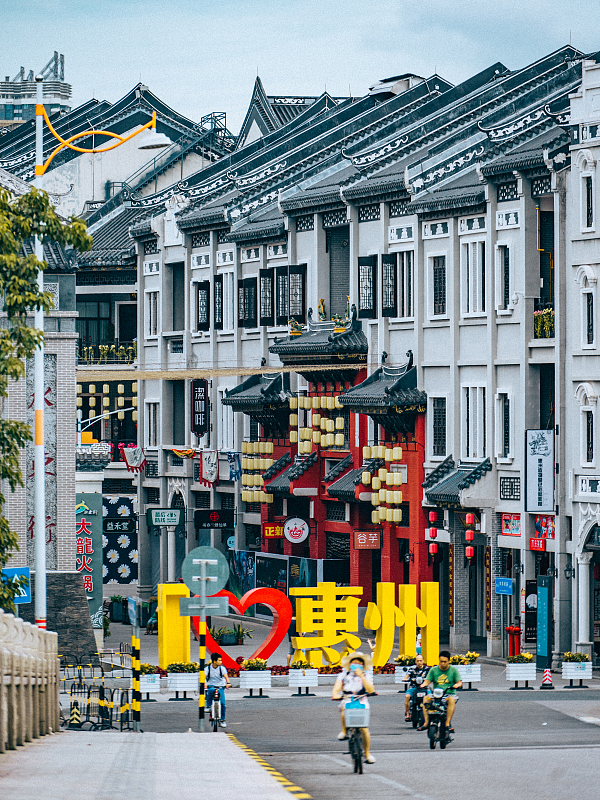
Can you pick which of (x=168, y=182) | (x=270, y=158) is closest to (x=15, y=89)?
(x=168, y=182)

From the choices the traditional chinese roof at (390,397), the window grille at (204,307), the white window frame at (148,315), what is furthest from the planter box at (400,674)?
the white window frame at (148,315)

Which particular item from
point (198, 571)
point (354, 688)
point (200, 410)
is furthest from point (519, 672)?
point (200, 410)

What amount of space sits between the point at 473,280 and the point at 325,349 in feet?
25.7

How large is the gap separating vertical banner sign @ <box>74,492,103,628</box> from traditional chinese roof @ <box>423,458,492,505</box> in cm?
1080

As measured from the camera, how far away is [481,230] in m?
53.3

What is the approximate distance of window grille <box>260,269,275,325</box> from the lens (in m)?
65.6

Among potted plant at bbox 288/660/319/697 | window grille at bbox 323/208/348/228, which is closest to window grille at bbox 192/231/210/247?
window grille at bbox 323/208/348/228

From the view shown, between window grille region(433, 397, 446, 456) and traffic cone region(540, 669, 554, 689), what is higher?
window grille region(433, 397, 446, 456)

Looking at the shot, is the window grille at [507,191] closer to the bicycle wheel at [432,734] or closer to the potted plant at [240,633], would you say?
the potted plant at [240,633]

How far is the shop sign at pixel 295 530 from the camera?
62250 millimetres

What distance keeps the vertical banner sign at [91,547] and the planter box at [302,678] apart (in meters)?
10.5

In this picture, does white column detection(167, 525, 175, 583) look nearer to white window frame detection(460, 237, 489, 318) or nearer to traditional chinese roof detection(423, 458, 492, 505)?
traditional chinese roof detection(423, 458, 492, 505)

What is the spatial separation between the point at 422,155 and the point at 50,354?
62.8ft

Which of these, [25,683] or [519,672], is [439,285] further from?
[25,683]
